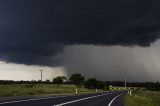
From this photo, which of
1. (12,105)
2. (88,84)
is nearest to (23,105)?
(12,105)

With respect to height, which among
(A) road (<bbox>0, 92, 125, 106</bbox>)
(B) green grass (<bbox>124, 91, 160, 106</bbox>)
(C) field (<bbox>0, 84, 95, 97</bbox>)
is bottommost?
(B) green grass (<bbox>124, 91, 160, 106</bbox>)

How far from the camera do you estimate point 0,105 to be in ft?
85.3

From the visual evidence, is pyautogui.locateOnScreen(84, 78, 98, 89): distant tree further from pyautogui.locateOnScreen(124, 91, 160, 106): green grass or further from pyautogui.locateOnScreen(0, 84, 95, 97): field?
pyautogui.locateOnScreen(124, 91, 160, 106): green grass

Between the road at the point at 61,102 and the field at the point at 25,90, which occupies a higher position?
the field at the point at 25,90

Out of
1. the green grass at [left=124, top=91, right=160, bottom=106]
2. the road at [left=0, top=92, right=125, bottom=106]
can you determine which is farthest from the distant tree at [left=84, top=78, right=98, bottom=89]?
the road at [left=0, top=92, right=125, bottom=106]

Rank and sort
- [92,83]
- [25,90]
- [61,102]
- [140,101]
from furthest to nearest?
[92,83] < [25,90] < [140,101] < [61,102]

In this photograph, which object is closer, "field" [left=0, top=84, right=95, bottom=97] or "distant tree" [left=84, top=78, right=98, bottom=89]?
"field" [left=0, top=84, right=95, bottom=97]

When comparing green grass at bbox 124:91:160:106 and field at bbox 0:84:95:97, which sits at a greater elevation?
field at bbox 0:84:95:97

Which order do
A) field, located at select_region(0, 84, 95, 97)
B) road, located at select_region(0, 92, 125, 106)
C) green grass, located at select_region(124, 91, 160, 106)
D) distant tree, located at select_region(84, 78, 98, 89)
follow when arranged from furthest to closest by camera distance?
distant tree, located at select_region(84, 78, 98, 89) → field, located at select_region(0, 84, 95, 97) → green grass, located at select_region(124, 91, 160, 106) → road, located at select_region(0, 92, 125, 106)

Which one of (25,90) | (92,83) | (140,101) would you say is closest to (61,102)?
(140,101)

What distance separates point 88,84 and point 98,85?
700 centimetres

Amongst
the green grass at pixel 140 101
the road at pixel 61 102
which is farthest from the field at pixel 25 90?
the green grass at pixel 140 101

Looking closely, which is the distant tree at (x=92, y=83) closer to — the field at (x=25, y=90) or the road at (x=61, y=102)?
the field at (x=25, y=90)

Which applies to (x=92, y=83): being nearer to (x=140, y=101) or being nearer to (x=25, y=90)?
(x=25, y=90)
